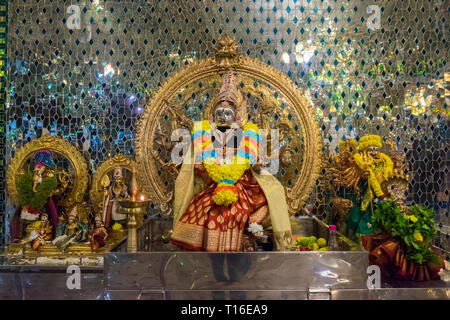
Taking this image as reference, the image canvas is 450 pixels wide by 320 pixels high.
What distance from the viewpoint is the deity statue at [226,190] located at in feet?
13.1

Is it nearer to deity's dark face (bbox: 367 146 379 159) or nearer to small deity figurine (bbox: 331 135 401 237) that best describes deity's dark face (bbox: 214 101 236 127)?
small deity figurine (bbox: 331 135 401 237)

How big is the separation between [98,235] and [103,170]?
37.7 inches

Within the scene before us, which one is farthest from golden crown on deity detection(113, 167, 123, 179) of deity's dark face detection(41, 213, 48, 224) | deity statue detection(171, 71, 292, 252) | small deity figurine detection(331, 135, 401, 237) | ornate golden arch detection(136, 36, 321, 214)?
small deity figurine detection(331, 135, 401, 237)

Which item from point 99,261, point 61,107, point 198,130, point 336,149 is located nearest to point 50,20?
point 61,107

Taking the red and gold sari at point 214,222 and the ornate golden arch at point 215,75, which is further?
the ornate golden arch at point 215,75

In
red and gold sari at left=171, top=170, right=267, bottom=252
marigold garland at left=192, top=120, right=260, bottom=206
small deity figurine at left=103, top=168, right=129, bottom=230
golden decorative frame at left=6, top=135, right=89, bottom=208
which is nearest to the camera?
red and gold sari at left=171, top=170, right=267, bottom=252

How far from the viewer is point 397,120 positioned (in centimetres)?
559

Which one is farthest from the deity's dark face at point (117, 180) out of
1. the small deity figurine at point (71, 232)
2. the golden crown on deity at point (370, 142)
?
the golden crown on deity at point (370, 142)

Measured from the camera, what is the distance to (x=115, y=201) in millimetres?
5262

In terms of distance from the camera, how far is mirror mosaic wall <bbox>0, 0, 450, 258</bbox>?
5602mm

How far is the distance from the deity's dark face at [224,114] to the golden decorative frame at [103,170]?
63.2 inches

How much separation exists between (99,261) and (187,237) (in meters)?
1.40

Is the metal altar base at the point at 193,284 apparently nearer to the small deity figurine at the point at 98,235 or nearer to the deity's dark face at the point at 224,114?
the small deity figurine at the point at 98,235

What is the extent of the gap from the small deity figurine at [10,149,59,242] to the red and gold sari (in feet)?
6.80
